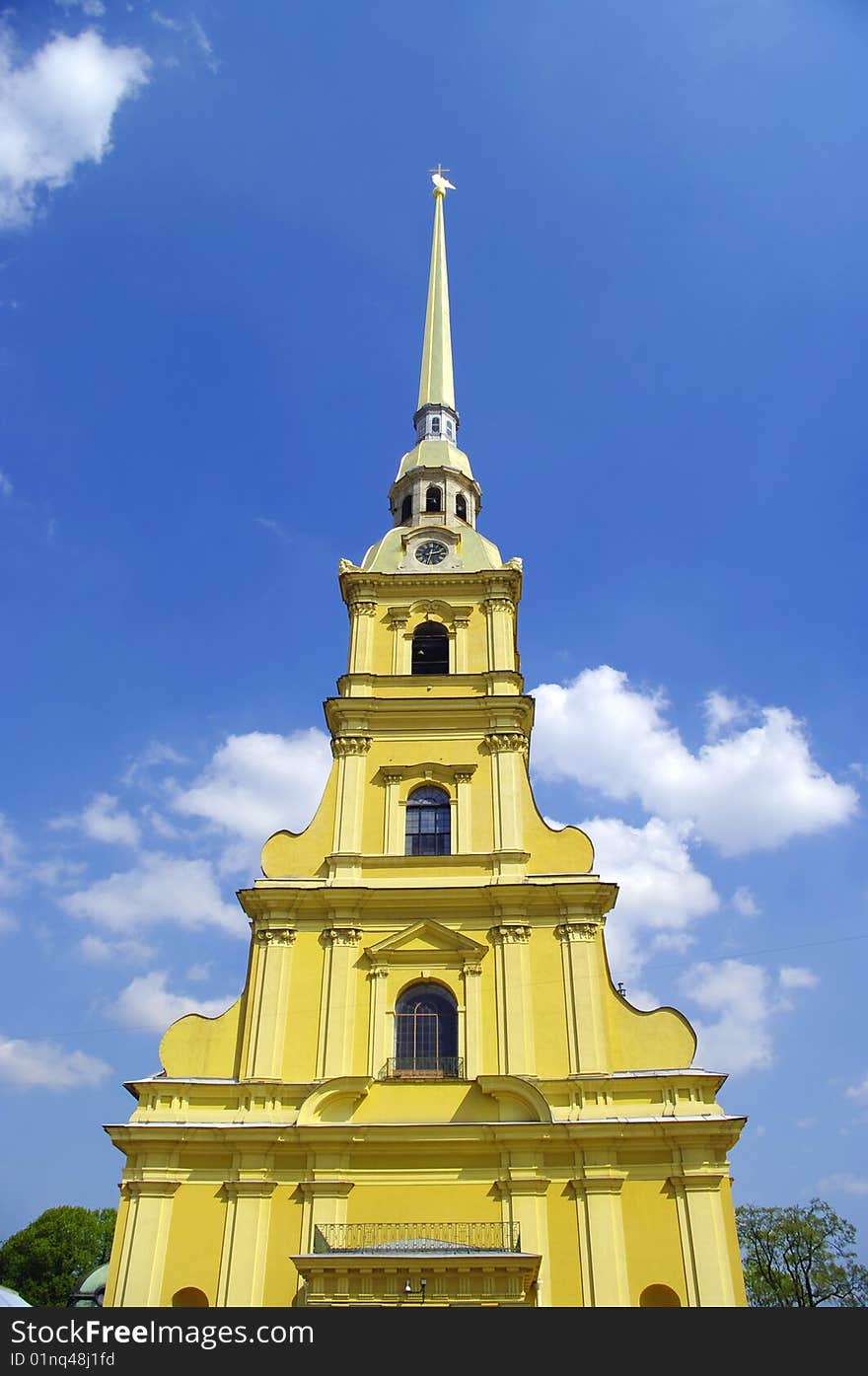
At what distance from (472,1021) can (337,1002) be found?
322 cm

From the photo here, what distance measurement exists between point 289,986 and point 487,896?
527 cm

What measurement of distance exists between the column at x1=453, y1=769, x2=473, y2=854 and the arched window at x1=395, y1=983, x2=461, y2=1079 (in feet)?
12.1

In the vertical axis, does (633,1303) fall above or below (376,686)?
below

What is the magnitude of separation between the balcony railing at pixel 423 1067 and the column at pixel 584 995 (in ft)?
8.73

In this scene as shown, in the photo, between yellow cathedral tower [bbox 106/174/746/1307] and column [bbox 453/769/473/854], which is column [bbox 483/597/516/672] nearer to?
yellow cathedral tower [bbox 106/174/746/1307]

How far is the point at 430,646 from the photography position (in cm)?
3152

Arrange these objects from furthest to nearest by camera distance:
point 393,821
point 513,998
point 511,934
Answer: point 393,821 → point 511,934 → point 513,998

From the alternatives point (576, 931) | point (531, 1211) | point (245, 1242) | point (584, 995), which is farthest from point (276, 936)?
point (531, 1211)

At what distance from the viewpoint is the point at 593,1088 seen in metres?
22.9

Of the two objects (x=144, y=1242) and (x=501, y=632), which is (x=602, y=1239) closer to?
(x=144, y=1242)
